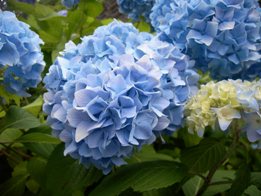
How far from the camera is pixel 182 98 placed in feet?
3.64

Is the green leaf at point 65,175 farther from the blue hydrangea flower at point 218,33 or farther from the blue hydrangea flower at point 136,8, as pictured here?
the blue hydrangea flower at point 136,8

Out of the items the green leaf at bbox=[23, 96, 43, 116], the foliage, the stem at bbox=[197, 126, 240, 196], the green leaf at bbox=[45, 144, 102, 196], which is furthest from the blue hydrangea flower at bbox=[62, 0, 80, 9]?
the stem at bbox=[197, 126, 240, 196]

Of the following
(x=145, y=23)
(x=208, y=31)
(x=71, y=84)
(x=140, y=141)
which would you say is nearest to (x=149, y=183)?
(x=140, y=141)

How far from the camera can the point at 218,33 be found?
4.04ft

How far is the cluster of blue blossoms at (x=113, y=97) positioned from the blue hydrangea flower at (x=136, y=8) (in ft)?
2.49

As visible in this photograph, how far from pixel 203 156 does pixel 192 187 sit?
15cm

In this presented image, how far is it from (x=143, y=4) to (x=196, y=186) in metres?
0.76

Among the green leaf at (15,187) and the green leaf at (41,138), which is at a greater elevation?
the green leaf at (41,138)

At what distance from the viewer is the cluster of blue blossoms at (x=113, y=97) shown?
974 millimetres

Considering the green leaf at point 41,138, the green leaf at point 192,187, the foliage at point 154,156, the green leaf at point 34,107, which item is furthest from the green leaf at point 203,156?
the green leaf at point 34,107

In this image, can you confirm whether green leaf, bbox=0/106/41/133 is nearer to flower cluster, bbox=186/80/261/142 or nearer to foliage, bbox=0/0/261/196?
foliage, bbox=0/0/261/196

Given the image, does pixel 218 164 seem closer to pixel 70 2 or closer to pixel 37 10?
pixel 70 2

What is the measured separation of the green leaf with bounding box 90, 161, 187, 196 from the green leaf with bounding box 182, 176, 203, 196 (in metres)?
0.16

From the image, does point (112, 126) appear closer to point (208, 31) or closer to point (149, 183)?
point (149, 183)
